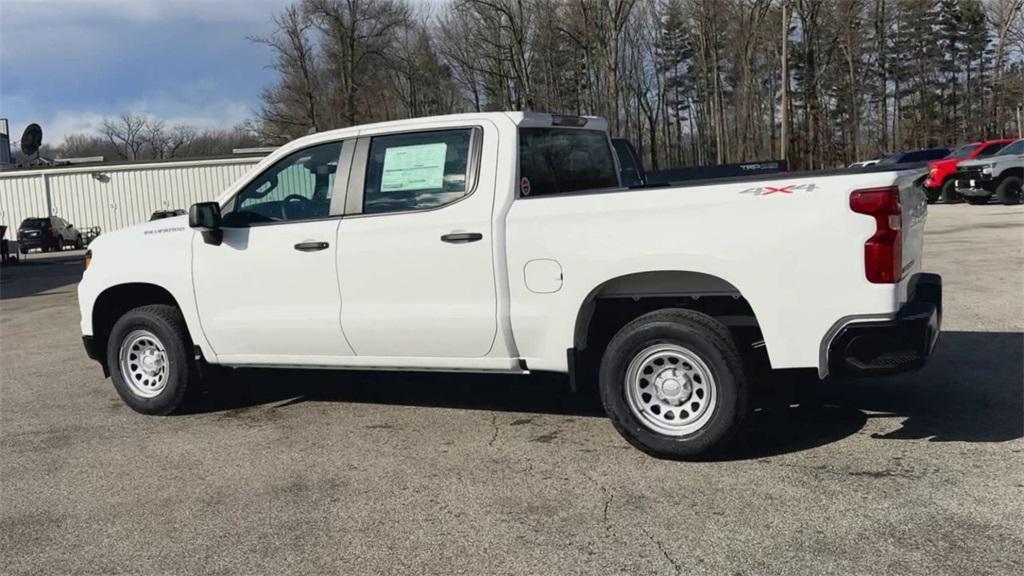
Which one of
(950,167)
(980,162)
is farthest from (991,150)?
(980,162)

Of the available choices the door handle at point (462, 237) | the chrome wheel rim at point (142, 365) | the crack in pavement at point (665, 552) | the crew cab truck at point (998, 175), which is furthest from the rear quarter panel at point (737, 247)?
the crew cab truck at point (998, 175)

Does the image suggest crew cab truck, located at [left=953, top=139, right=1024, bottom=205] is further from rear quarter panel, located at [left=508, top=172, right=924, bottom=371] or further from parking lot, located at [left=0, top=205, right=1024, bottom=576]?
rear quarter panel, located at [left=508, top=172, right=924, bottom=371]

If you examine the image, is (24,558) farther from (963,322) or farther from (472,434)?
(963,322)

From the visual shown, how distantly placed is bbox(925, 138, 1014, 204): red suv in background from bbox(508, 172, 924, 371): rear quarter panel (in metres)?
24.6

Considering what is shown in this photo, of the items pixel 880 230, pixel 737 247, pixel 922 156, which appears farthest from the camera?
pixel 922 156

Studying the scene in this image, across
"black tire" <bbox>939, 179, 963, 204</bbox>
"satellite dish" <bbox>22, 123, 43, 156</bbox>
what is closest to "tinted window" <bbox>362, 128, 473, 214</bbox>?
"black tire" <bbox>939, 179, 963, 204</bbox>

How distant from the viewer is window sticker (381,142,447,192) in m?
5.82

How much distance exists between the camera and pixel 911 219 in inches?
200

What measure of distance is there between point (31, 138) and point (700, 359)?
161ft

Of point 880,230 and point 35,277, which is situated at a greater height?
point 880,230

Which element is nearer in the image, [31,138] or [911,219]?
[911,219]

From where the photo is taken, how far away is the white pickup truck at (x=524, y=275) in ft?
15.5

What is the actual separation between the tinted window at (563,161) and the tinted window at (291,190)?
132 centimetres

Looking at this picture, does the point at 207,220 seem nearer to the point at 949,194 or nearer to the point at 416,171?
the point at 416,171
